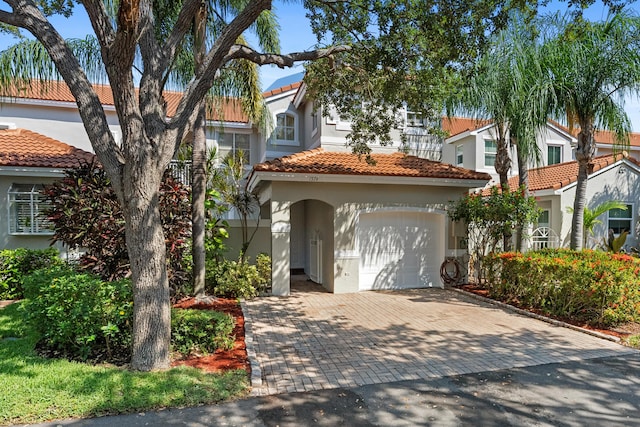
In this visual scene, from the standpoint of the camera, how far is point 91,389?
4.82 meters

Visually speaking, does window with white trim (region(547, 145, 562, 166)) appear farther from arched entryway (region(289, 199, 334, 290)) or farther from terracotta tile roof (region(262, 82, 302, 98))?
arched entryway (region(289, 199, 334, 290))

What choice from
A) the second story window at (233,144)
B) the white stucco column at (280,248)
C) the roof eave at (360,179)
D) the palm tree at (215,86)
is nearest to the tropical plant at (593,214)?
the roof eave at (360,179)

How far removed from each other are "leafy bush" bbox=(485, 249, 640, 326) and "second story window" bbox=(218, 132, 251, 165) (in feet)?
46.5

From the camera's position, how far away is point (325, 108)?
11547 millimetres

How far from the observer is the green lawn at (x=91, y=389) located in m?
4.47

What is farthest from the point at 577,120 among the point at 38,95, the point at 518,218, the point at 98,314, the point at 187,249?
the point at 38,95

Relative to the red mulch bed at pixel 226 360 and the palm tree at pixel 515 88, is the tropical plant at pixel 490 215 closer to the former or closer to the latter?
the palm tree at pixel 515 88

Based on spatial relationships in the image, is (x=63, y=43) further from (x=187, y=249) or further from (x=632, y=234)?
(x=632, y=234)

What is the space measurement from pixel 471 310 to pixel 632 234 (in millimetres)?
12906

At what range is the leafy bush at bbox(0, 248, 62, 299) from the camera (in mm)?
10461

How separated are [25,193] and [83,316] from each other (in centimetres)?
901

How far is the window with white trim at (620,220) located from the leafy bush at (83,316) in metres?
19.7

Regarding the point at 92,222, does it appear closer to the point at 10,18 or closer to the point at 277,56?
the point at 10,18

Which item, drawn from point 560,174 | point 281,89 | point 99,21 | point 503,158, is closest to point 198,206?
point 99,21
